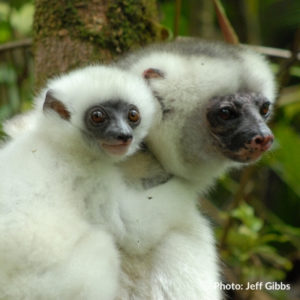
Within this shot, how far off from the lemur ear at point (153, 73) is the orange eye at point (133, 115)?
1.09 ft

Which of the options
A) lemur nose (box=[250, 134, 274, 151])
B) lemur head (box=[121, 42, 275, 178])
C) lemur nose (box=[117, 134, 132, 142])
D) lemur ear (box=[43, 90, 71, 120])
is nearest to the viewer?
lemur nose (box=[117, 134, 132, 142])

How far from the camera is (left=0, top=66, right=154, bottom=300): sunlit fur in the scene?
1.97 meters

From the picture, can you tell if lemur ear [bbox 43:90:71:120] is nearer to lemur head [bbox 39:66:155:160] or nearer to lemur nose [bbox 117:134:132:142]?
lemur head [bbox 39:66:155:160]

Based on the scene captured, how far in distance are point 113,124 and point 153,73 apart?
0.49 m

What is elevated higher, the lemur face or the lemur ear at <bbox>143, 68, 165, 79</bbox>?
the lemur ear at <bbox>143, 68, 165, 79</bbox>

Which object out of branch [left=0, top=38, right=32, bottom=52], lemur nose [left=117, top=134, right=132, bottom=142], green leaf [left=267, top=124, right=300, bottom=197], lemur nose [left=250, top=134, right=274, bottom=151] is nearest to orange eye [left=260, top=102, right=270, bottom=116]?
lemur nose [left=250, top=134, right=274, bottom=151]

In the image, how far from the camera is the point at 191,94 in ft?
8.87

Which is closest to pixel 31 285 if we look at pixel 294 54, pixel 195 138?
pixel 195 138

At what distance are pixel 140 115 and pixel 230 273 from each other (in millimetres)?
2860

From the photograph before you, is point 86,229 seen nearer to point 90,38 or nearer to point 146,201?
point 146,201

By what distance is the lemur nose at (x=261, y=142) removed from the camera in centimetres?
254

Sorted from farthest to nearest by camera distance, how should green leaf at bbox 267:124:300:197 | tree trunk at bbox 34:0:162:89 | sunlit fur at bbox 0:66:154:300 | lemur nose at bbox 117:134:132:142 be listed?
green leaf at bbox 267:124:300:197, tree trunk at bbox 34:0:162:89, lemur nose at bbox 117:134:132:142, sunlit fur at bbox 0:66:154:300

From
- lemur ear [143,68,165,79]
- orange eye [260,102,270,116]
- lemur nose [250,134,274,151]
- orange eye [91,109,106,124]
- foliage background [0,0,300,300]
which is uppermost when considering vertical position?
lemur ear [143,68,165,79]

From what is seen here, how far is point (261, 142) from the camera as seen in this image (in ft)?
8.38
